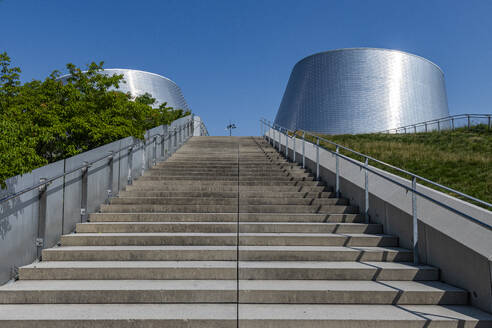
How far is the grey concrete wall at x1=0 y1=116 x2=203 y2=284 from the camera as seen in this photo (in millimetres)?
3592

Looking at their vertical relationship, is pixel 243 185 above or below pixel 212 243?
above

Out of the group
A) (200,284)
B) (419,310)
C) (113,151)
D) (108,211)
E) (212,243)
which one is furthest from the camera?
(113,151)

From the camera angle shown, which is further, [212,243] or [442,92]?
[442,92]

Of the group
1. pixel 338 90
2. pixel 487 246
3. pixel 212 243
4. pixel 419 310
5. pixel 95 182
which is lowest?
pixel 419 310

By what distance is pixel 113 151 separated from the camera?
20.4ft

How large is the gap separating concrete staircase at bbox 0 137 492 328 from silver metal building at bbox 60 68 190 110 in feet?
125

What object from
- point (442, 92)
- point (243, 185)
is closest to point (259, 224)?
point (243, 185)

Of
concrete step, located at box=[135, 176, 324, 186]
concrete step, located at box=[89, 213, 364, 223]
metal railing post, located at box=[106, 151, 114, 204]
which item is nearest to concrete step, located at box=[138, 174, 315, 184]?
concrete step, located at box=[135, 176, 324, 186]

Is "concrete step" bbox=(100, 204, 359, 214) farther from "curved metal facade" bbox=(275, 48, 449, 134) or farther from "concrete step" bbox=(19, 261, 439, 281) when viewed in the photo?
"curved metal facade" bbox=(275, 48, 449, 134)

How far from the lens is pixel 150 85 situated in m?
44.8

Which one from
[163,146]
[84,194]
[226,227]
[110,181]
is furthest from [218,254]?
[163,146]

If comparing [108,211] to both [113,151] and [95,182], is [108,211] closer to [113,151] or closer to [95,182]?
[95,182]

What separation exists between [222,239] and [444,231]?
100 inches

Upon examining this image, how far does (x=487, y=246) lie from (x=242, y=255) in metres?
2.47
